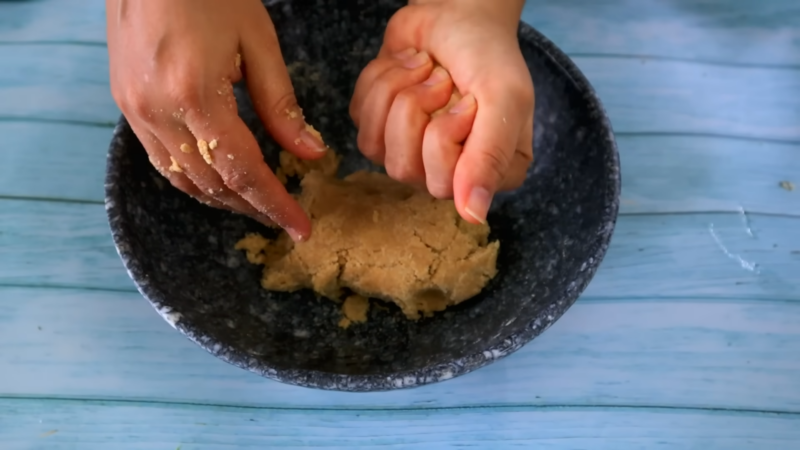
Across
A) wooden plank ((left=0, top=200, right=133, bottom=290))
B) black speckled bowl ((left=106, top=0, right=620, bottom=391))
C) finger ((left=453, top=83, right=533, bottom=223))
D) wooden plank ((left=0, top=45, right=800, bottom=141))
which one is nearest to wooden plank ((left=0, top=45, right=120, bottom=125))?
wooden plank ((left=0, top=45, right=800, bottom=141))

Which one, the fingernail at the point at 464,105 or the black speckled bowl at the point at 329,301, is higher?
the fingernail at the point at 464,105

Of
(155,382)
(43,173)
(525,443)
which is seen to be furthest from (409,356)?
(43,173)

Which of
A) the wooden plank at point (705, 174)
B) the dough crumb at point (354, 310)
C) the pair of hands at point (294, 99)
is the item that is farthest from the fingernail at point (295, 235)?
the wooden plank at point (705, 174)

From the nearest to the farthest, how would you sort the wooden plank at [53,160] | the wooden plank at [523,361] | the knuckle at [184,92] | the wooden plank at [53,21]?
the knuckle at [184,92]
the wooden plank at [523,361]
the wooden plank at [53,160]
the wooden plank at [53,21]

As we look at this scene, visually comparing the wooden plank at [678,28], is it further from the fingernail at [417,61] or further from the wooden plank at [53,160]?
the wooden plank at [53,160]

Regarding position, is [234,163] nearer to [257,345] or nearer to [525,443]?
[257,345]

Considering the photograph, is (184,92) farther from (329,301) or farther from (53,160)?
(53,160)
